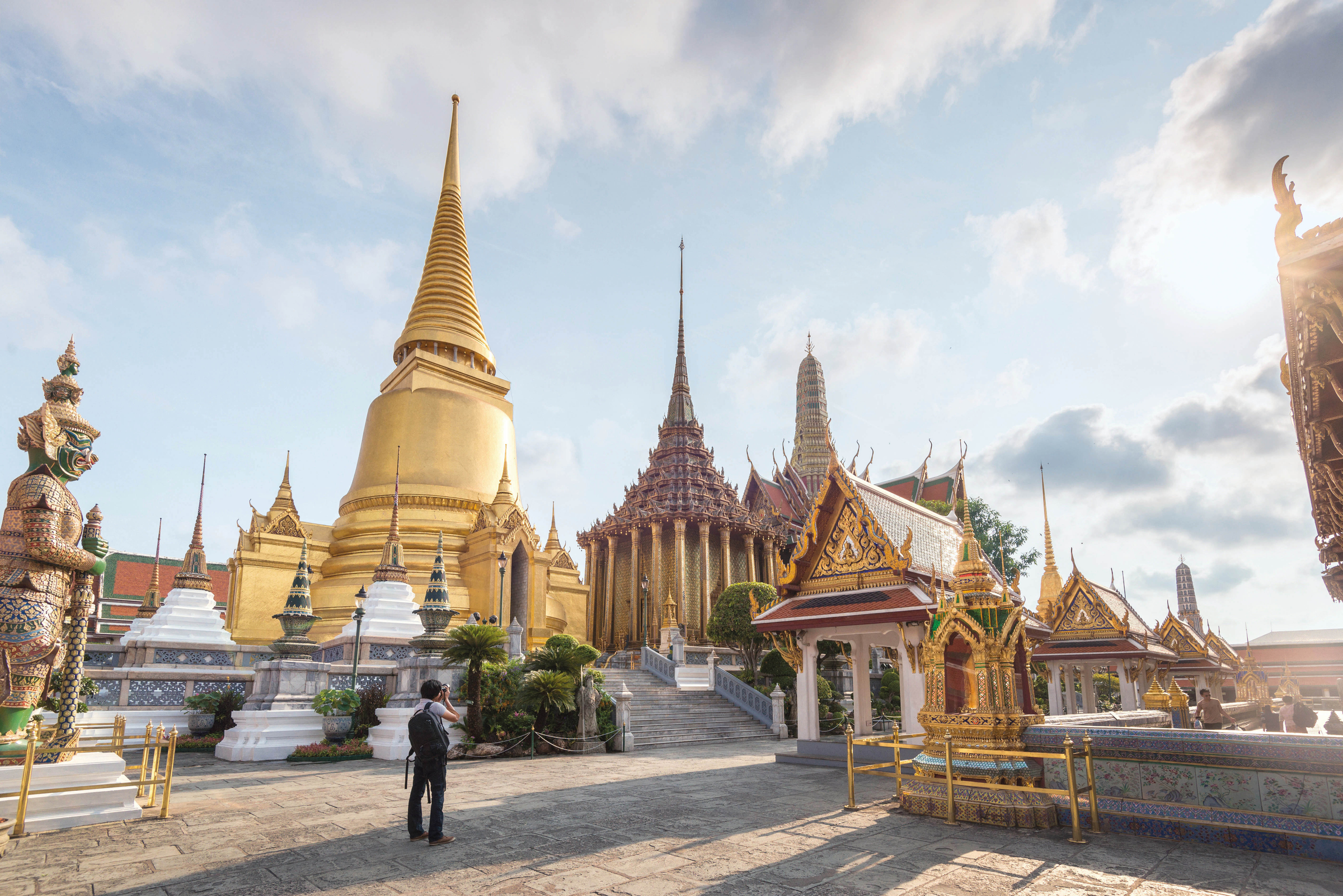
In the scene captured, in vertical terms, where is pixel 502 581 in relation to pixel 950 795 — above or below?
above

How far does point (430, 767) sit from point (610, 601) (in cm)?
3113

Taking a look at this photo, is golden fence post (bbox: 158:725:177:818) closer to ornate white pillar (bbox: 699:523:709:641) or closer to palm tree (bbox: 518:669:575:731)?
palm tree (bbox: 518:669:575:731)

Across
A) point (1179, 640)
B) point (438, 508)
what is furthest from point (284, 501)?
point (1179, 640)

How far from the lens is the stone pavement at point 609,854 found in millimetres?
5234

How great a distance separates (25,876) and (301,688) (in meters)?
9.81

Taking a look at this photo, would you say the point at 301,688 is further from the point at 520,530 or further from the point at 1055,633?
the point at 1055,633

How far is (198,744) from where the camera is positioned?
1534 cm

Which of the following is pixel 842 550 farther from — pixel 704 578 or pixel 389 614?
pixel 704 578

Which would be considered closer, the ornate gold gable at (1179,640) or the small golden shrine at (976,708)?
the small golden shrine at (976,708)

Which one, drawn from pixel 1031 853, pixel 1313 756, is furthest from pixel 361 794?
pixel 1313 756

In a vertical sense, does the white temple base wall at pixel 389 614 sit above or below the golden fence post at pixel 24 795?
above

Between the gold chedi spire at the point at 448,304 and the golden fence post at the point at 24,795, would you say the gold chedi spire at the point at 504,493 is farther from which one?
the golden fence post at the point at 24,795

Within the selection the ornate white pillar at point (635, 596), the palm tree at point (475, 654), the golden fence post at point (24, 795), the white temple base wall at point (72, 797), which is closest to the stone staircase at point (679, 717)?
the palm tree at point (475, 654)

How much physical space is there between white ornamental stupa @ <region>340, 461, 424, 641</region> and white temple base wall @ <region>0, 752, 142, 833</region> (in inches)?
376
